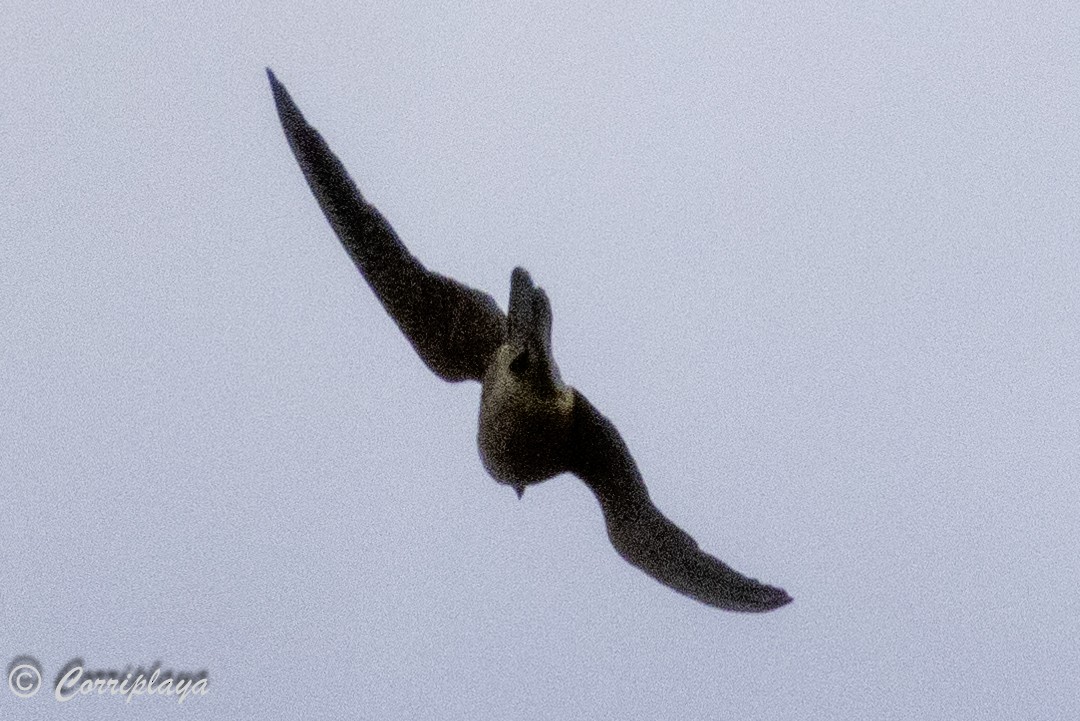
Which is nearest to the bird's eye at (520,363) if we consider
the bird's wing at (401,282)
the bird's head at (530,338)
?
the bird's head at (530,338)

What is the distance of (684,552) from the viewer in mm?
5074

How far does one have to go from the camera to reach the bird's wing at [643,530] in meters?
4.96

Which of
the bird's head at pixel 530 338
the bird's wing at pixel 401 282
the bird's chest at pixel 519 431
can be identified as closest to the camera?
the bird's head at pixel 530 338

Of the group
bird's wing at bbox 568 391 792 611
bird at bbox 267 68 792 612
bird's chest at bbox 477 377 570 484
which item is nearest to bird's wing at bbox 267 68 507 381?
bird at bbox 267 68 792 612

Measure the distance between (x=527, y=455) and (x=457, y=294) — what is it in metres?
0.80

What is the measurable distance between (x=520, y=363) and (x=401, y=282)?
701 millimetres

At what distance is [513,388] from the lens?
488 cm

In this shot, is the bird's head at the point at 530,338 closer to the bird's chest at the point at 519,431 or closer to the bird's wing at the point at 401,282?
the bird's chest at the point at 519,431

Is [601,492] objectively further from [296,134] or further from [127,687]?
[127,687]

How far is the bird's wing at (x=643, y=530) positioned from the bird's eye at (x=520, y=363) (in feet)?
1.00

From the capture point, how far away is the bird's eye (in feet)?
15.7

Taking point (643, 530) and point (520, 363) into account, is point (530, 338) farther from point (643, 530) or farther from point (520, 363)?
point (643, 530)

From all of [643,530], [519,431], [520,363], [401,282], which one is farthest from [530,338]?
[643,530]

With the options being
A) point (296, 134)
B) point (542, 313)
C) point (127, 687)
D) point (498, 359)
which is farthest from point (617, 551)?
point (127, 687)
